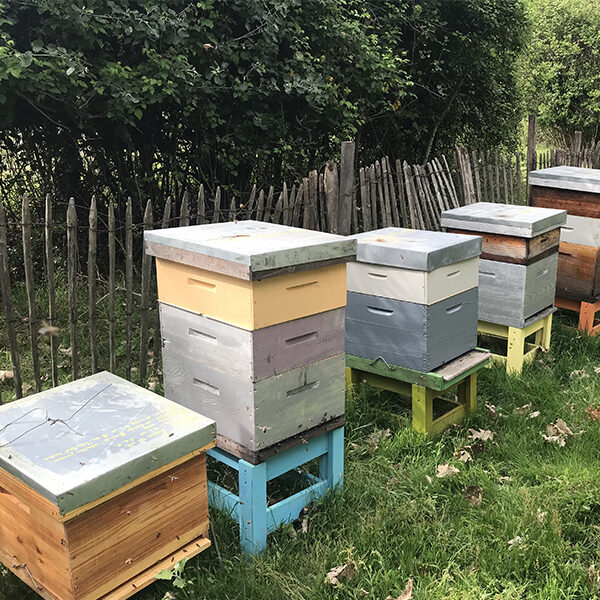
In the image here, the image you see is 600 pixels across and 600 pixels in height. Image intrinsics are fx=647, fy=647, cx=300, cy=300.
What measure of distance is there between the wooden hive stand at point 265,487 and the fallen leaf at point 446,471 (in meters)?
0.62

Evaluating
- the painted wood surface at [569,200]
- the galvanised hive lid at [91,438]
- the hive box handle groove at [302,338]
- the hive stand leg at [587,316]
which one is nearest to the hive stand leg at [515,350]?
the hive stand leg at [587,316]

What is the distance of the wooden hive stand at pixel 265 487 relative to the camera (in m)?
2.98

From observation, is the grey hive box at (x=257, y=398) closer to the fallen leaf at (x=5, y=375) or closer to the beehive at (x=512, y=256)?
the fallen leaf at (x=5, y=375)

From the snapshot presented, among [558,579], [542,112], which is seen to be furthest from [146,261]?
[542,112]

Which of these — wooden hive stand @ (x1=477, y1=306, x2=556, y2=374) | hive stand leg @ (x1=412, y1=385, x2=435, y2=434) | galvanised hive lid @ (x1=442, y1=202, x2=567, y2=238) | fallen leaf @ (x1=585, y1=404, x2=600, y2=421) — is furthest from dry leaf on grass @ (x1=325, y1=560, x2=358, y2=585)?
galvanised hive lid @ (x1=442, y1=202, x2=567, y2=238)

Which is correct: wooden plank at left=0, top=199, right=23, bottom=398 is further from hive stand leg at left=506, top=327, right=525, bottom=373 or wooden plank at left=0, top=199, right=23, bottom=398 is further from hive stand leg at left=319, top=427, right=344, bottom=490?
hive stand leg at left=506, top=327, right=525, bottom=373

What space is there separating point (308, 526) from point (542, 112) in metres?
17.0

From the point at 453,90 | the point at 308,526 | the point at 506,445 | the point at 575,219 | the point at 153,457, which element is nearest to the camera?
the point at 153,457

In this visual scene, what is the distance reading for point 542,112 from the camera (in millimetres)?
17609

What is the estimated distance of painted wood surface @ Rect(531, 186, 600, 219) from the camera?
5.55m

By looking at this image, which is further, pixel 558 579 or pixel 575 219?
pixel 575 219

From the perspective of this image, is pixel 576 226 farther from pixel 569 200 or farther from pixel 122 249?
pixel 122 249

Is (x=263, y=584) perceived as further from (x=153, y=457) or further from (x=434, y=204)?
(x=434, y=204)

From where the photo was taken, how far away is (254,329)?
2746 millimetres
